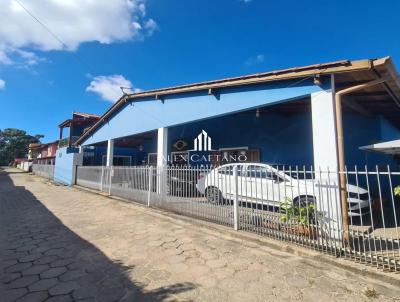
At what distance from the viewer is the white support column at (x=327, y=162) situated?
187 inches

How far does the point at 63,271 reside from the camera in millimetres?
3961

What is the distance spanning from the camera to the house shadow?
3.29m

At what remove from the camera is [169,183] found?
8.30 metres

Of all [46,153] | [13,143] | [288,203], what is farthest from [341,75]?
[13,143]

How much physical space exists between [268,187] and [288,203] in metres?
1.01

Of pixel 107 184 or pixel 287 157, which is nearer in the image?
pixel 287 157

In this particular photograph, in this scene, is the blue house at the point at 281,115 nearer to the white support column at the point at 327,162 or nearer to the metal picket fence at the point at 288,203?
the white support column at the point at 327,162

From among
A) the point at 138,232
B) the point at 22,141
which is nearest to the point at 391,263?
the point at 138,232

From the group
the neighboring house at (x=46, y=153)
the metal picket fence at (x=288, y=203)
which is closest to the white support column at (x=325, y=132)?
the metal picket fence at (x=288, y=203)

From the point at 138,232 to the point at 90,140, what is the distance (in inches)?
517

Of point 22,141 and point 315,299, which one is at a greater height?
point 22,141

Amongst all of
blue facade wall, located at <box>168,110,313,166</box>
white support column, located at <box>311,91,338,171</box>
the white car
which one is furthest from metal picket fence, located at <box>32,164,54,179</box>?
white support column, located at <box>311,91,338,171</box>

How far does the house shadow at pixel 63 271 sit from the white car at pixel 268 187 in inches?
117

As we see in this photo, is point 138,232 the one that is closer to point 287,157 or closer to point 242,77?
point 242,77
